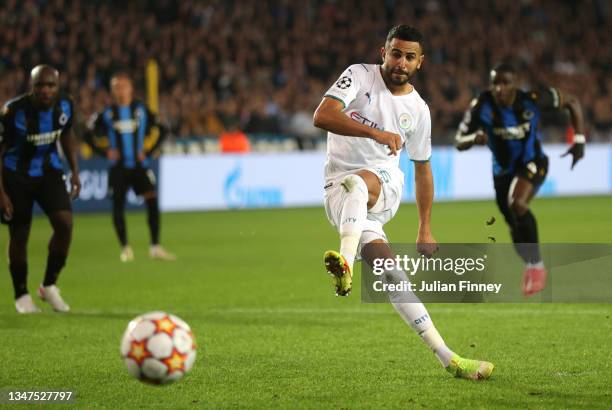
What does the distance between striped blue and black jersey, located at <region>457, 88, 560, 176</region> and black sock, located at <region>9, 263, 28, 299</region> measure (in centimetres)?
411

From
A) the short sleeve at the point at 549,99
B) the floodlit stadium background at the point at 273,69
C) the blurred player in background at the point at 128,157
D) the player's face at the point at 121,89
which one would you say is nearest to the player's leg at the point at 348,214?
the short sleeve at the point at 549,99

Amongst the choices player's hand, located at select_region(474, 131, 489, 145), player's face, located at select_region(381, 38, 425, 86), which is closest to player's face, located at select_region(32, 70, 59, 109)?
player's face, located at select_region(381, 38, 425, 86)

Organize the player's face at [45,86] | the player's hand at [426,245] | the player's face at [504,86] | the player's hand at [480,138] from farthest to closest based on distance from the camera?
the player's face at [504,86] → the player's hand at [480,138] → the player's face at [45,86] → the player's hand at [426,245]

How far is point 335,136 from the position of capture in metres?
6.38

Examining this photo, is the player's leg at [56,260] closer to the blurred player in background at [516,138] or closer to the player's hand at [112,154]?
the blurred player in background at [516,138]

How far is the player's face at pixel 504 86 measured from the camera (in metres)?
10.1

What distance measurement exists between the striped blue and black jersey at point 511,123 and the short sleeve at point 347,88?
4229 millimetres

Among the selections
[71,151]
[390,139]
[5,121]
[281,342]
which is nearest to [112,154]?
[71,151]

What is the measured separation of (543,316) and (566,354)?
177 cm

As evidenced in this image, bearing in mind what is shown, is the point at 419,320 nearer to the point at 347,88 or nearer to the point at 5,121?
the point at 347,88

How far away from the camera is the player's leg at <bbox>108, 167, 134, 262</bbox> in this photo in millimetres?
13078

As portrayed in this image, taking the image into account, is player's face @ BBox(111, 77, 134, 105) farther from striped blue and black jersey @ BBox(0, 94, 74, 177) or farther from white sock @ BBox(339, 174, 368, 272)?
white sock @ BBox(339, 174, 368, 272)

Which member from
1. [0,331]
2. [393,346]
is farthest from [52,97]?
[393,346]

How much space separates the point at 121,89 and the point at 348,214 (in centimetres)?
734
